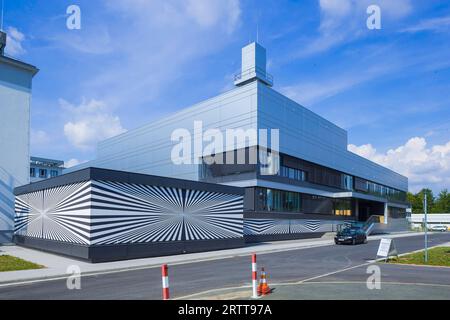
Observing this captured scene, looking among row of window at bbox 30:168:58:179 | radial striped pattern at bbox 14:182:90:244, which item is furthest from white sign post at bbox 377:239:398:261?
row of window at bbox 30:168:58:179

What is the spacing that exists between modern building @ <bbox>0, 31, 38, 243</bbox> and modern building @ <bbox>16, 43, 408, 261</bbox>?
226 centimetres

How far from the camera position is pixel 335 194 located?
49.8m

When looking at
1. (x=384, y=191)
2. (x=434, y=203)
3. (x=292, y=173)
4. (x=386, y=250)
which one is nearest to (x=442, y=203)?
(x=434, y=203)

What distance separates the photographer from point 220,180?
40375mm

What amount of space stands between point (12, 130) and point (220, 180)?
19.1m

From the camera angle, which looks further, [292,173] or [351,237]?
[292,173]

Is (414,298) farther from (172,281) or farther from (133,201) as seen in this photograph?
(133,201)

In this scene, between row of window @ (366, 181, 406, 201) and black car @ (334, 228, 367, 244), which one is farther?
row of window @ (366, 181, 406, 201)

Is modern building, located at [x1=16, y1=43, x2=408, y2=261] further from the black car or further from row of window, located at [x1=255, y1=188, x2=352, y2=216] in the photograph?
the black car

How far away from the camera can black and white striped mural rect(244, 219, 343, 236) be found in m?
33.8

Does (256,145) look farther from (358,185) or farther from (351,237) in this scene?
(358,185)
